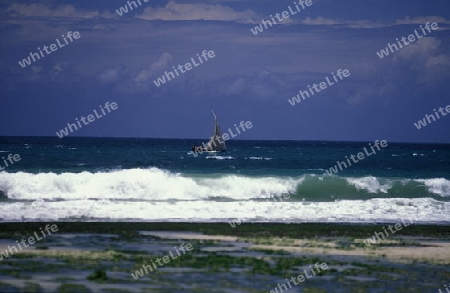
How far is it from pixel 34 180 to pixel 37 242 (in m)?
23.7

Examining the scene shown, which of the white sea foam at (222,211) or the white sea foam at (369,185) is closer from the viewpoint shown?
the white sea foam at (222,211)

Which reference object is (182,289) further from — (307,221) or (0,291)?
(307,221)

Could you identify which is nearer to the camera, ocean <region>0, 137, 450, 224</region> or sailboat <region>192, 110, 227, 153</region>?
ocean <region>0, 137, 450, 224</region>

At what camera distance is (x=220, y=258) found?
21203 millimetres

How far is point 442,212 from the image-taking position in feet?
126

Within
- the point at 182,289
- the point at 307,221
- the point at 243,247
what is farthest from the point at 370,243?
the point at 182,289

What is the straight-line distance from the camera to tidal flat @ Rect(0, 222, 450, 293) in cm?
1766

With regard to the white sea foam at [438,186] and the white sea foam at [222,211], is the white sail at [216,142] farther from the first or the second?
the white sea foam at [222,211]

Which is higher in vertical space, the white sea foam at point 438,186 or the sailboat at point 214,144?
the sailboat at point 214,144

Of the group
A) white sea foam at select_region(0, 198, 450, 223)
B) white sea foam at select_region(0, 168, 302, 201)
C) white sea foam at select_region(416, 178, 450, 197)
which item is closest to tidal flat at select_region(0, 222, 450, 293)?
white sea foam at select_region(0, 198, 450, 223)

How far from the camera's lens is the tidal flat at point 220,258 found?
17.7 metres

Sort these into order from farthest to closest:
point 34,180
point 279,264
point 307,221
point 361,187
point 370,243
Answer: point 361,187 → point 34,180 → point 307,221 → point 370,243 → point 279,264

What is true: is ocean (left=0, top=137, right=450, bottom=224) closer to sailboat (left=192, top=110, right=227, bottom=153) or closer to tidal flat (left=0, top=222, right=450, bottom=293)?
tidal flat (left=0, top=222, right=450, bottom=293)

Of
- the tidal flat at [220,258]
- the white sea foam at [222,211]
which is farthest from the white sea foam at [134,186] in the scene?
the tidal flat at [220,258]
